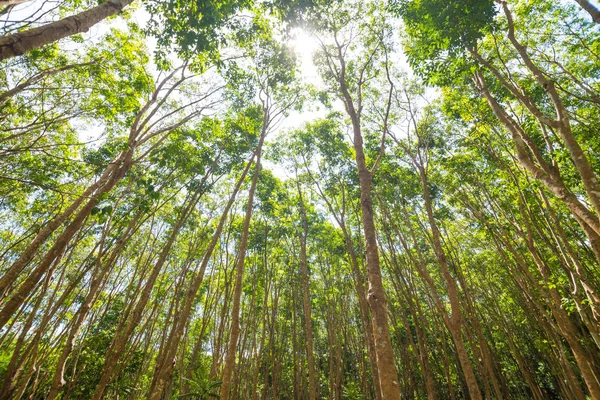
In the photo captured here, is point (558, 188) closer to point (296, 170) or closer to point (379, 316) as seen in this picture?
point (379, 316)

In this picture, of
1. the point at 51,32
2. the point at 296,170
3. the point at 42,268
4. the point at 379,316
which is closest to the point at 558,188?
the point at 379,316

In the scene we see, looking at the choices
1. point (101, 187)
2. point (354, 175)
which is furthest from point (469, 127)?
point (101, 187)

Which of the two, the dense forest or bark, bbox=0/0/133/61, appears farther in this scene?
the dense forest

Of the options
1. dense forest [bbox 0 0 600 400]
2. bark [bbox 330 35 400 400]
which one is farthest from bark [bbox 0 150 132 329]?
bark [bbox 330 35 400 400]

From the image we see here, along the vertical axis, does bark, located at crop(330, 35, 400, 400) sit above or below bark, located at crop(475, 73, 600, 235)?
below

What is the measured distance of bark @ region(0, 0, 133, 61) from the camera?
1.80 meters

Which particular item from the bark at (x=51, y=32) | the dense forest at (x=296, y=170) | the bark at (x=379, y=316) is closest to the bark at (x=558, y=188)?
the dense forest at (x=296, y=170)

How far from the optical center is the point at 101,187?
17.8ft

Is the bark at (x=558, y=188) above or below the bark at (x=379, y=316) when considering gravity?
above

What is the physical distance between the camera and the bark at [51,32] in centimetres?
180

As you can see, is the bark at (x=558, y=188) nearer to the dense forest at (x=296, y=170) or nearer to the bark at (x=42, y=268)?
the dense forest at (x=296, y=170)

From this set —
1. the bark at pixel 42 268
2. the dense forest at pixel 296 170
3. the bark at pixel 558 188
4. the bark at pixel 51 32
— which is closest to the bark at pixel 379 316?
the dense forest at pixel 296 170

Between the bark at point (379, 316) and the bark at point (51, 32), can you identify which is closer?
the bark at point (51, 32)

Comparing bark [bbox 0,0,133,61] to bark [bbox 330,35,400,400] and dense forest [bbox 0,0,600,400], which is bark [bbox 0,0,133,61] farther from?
bark [bbox 330,35,400,400]
